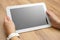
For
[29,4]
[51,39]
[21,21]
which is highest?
[29,4]

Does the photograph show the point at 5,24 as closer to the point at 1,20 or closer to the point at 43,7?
the point at 1,20

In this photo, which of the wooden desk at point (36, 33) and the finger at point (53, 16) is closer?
the wooden desk at point (36, 33)

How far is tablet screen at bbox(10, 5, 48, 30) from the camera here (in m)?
0.97

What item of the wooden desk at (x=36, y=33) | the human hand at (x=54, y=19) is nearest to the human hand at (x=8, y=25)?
the wooden desk at (x=36, y=33)

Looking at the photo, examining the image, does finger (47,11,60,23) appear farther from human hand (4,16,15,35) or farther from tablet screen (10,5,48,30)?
human hand (4,16,15,35)

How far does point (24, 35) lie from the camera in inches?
36.3

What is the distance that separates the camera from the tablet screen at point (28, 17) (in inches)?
38.3

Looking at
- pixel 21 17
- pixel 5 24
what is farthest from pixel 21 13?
pixel 5 24

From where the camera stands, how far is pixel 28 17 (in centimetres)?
101

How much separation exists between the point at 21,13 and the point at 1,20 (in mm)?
159

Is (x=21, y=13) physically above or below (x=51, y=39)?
above

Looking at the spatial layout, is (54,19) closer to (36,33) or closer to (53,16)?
(53,16)

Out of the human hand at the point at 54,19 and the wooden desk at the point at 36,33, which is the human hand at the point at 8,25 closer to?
the wooden desk at the point at 36,33

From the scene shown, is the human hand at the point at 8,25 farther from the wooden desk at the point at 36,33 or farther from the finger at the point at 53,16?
the finger at the point at 53,16
